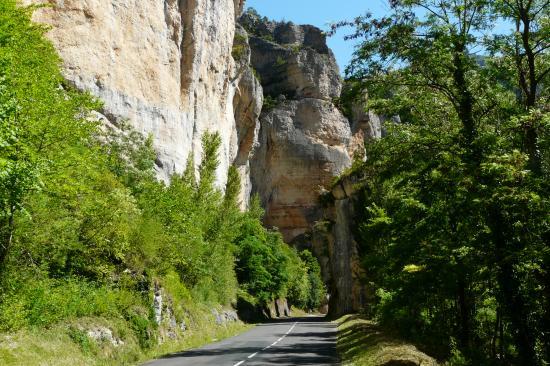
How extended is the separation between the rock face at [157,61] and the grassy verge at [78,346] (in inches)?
756

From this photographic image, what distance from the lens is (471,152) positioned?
11625 mm

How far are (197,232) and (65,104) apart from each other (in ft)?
41.7

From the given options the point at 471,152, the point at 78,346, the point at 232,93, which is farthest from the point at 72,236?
the point at 232,93

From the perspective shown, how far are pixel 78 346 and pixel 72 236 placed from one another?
335cm

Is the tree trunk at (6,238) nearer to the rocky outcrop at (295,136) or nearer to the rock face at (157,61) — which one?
the rock face at (157,61)

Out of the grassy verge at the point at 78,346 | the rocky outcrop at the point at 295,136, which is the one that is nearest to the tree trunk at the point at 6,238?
the grassy verge at the point at 78,346

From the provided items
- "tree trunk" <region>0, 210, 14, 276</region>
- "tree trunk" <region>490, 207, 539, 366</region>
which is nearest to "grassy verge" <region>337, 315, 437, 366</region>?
"tree trunk" <region>490, 207, 539, 366</region>

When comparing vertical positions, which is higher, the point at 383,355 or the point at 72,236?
the point at 72,236

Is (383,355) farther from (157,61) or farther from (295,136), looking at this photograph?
(295,136)

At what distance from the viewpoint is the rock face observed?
3278cm

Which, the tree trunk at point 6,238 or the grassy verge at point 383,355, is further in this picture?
the tree trunk at point 6,238

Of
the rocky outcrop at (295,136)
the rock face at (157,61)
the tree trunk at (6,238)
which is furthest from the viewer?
the rocky outcrop at (295,136)

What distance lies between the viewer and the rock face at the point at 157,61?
32.8 metres

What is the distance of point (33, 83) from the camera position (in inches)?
517
